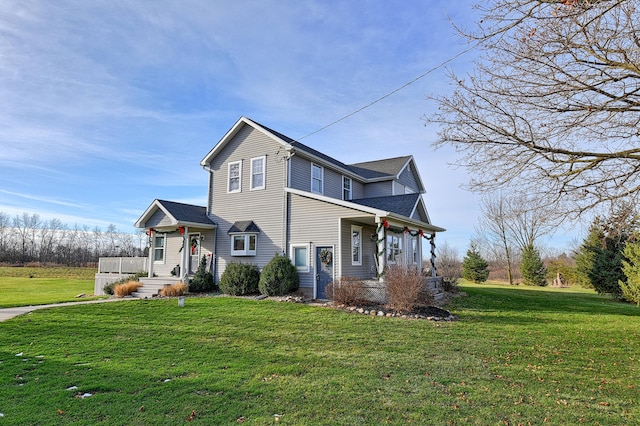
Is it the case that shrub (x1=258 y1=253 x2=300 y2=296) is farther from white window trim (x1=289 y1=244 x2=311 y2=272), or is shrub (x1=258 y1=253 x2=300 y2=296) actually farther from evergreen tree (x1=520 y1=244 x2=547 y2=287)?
evergreen tree (x1=520 y1=244 x2=547 y2=287)

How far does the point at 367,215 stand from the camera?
13.9m

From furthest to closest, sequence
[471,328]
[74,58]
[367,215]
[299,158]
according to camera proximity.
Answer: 1. [299,158]
2. [367,215]
3. [74,58]
4. [471,328]

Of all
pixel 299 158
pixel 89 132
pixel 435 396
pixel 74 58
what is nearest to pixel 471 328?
pixel 435 396

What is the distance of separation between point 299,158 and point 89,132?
435 inches

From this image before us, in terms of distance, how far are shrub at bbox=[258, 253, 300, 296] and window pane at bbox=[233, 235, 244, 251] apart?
2.69 metres

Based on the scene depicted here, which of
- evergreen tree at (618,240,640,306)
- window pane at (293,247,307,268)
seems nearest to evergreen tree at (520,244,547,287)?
evergreen tree at (618,240,640,306)

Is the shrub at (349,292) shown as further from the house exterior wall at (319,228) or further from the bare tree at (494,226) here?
Answer: the bare tree at (494,226)

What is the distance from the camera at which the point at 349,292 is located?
40.5 ft

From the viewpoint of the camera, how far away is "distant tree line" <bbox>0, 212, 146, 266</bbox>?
54281 mm

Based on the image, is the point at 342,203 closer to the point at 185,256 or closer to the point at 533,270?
the point at 185,256

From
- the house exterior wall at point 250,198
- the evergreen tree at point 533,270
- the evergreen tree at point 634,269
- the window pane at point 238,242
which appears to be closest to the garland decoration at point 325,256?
the house exterior wall at point 250,198

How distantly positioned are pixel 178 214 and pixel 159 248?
11.6 feet

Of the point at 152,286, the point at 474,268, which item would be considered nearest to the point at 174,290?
the point at 152,286

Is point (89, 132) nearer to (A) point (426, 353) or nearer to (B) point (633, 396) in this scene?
(A) point (426, 353)
